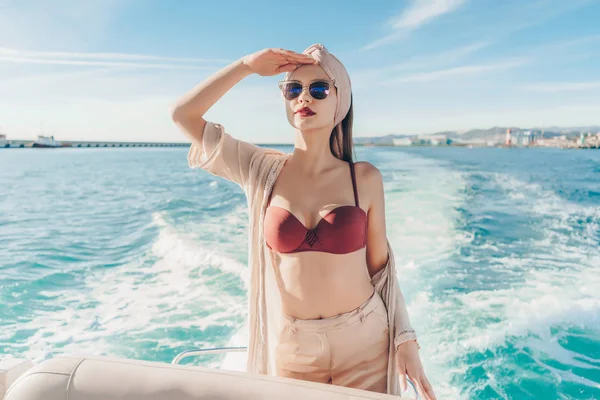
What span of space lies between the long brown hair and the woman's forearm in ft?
1.47

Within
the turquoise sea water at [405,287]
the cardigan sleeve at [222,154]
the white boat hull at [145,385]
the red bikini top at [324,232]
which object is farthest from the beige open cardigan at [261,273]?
the turquoise sea water at [405,287]

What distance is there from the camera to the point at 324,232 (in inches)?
70.1

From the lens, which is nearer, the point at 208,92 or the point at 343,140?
the point at 208,92

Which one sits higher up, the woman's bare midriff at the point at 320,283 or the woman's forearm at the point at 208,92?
the woman's forearm at the point at 208,92

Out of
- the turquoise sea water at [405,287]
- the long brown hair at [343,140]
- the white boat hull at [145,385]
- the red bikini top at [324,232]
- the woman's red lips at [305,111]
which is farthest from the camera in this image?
the turquoise sea water at [405,287]

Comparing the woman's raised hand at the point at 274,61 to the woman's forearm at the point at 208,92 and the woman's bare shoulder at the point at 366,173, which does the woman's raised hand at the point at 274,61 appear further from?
the woman's bare shoulder at the point at 366,173

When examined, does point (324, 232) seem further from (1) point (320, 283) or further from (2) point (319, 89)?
(2) point (319, 89)

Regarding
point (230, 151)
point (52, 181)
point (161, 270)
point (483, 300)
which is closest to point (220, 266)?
point (161, 270)

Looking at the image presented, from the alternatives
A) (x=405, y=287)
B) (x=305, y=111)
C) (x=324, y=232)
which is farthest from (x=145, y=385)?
(x=405, y=287)

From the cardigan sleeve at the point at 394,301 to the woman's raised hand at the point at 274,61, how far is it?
0.85m

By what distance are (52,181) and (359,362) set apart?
86.4 ft

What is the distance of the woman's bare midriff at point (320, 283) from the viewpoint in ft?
6.05

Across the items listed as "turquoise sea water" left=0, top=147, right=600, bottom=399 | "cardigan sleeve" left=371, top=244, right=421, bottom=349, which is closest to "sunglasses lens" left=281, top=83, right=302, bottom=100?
"cardigan sleeve" left=371, top=244, right=421, bottom=349

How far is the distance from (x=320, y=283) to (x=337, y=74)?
80 centimetres
